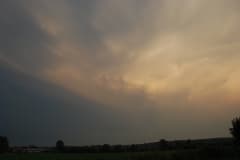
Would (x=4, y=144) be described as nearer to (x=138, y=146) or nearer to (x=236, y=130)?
(x=138, y=146)

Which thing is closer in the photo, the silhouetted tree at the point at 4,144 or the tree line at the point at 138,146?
the tree line at the point at 138,146

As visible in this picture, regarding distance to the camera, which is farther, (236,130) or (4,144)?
(4,144)

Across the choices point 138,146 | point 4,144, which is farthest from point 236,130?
point 4,144

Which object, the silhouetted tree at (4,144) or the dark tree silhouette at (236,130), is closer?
the dark tree silhouette at (236,130)

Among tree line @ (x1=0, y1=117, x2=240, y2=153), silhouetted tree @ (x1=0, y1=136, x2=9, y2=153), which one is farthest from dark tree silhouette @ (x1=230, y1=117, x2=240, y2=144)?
silhouetted tree @ (x1=0, y1=136, x2=9, y2=153)

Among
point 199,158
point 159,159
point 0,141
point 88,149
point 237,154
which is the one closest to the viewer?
point 159,159

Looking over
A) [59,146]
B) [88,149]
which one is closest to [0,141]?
[59,146]

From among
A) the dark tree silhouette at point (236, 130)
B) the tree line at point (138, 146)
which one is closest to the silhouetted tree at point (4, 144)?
the tree line at point (138, 146)

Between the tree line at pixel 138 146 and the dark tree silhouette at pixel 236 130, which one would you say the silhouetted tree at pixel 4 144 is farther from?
the dark tree silhouette at pixel 236 130

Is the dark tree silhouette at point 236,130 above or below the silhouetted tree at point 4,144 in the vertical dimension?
below

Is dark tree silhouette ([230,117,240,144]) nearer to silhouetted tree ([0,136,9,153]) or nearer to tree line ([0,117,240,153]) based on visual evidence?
tree line ([0,117,240,153])

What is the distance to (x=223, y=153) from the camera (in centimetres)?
7331

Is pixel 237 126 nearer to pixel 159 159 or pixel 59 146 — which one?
pixel 159 159

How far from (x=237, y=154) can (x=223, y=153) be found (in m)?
3.05
